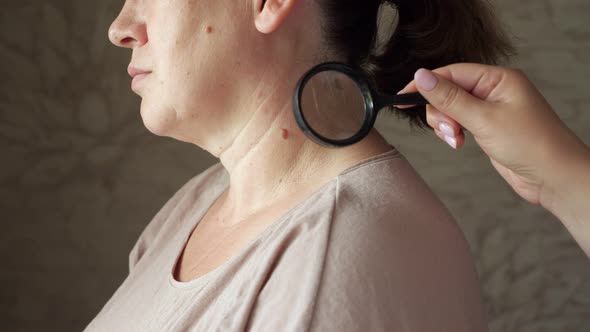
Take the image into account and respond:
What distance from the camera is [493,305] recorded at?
6.16ft

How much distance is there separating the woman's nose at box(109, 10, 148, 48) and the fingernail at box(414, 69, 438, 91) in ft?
1.53

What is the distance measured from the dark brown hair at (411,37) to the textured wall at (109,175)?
0.79 metres

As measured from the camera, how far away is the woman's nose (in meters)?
1.06

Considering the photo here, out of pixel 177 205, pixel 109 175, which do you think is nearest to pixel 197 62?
pixel 177 205

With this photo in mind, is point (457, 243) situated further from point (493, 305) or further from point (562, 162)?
point (493, 305)

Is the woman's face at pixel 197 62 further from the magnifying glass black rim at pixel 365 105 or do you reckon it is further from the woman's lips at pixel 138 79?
the magnifying glass black rim at pixel 365 105

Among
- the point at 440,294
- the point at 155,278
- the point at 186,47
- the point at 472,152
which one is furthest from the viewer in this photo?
the point at 472,152

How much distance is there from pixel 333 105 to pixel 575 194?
0.31 meters

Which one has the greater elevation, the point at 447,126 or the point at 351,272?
the point at 447,126

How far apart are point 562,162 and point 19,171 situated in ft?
5.09

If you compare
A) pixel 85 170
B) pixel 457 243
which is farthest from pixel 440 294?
pixel 85 170

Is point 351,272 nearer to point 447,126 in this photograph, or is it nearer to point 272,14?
point 447,126

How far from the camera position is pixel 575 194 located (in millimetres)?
766

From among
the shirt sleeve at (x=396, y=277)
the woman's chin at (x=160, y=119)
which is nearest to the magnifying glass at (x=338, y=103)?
the shirt sleeve at (x=396, y=277)
